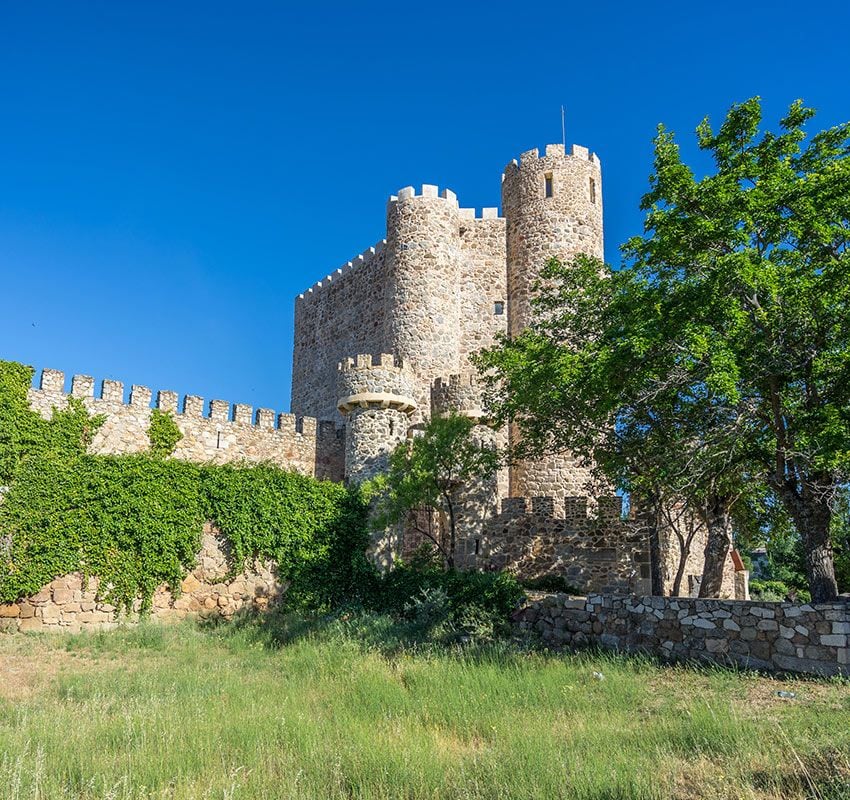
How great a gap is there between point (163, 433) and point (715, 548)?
50.6ft

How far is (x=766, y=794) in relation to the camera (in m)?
6.35

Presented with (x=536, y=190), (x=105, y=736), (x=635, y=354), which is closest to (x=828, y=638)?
(x=635, y=354)

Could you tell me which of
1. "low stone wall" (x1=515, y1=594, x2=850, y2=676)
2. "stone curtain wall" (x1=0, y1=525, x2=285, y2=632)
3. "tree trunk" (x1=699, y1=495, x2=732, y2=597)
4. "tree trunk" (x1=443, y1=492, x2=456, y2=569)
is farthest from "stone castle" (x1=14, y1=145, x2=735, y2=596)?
"low stone wall" (x1=515, y1=594, x2=850, y2=676)

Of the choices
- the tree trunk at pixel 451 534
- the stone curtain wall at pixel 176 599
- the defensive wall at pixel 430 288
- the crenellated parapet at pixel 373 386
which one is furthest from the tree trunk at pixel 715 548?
the defensive wall at pixel 430 288

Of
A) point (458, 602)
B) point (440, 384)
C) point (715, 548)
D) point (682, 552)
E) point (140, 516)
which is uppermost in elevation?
point (440, 384)

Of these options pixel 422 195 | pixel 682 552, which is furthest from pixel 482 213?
pixel 682 552

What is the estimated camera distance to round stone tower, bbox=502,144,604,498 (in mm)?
26656

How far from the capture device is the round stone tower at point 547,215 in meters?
26.7

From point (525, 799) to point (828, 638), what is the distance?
6.94m

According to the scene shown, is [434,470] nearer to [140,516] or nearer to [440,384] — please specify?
[440,384]

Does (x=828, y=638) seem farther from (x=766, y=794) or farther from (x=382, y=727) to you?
(x=382, y=727)

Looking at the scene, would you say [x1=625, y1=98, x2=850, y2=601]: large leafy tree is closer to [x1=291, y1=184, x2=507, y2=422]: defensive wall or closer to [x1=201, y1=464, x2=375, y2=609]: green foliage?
[x1=201, y1=464, x2=375, y2=609]: green foliage

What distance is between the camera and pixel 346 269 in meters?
31.6

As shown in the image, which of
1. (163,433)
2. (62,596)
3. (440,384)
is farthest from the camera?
(440,384)
